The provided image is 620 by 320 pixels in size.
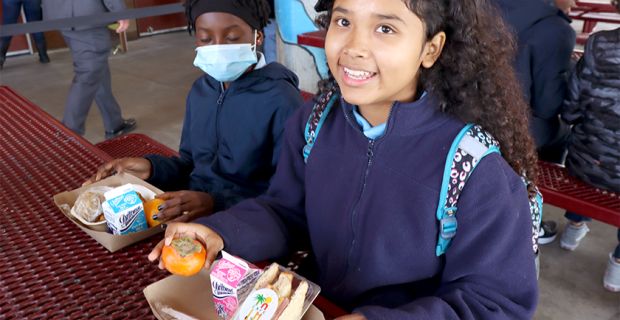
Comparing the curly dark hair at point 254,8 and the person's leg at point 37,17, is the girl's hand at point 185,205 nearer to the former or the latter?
the curly dark hair at point 254,8

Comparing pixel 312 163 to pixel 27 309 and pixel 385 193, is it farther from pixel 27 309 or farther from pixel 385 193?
pixel 27 309

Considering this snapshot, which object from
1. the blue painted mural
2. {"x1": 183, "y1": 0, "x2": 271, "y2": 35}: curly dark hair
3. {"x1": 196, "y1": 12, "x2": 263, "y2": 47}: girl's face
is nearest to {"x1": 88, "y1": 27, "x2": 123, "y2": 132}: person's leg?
the blue painted mural

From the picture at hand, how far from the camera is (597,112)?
72.7 inches

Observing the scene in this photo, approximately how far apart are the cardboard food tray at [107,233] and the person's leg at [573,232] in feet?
6.58

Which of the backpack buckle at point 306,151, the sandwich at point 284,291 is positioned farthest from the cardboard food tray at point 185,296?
the backpack buckle at point 306,151

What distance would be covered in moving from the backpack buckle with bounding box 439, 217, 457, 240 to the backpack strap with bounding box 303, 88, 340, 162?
35 centimetres

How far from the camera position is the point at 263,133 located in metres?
1.51

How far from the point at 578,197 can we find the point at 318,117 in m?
1.16

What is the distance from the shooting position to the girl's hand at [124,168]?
4.18ft

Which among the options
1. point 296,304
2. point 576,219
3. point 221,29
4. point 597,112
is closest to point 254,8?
point 221,29

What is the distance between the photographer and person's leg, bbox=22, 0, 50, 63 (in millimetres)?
5467

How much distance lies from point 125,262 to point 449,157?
69 cm

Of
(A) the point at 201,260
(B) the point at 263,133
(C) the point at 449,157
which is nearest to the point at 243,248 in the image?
(A) the point at 201,260

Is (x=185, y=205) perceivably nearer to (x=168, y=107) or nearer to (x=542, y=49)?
(x=542, y=49)
